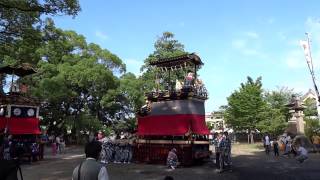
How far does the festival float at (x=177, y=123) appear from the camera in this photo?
70.7 feet

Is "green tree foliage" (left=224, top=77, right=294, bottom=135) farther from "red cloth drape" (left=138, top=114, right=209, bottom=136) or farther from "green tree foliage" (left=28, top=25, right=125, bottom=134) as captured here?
"red cloth drape" (left=138, top=114, right=209, bottom=136)

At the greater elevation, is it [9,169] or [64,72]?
[64,72]

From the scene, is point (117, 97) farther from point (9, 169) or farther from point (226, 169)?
point (9, 169)

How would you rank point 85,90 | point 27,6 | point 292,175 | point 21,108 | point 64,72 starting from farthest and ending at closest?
point 85,90 < point 64,72 < point 21,108 < point 27,6 < point 292,175

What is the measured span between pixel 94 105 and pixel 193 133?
27255 millimetres

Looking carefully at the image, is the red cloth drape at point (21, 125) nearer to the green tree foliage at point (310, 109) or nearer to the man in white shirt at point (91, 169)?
the man in white shirt at point (91, 169)

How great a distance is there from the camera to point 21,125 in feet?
83.3

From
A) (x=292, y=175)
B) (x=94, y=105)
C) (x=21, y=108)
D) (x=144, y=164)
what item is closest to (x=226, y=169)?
(x=292, y=175)

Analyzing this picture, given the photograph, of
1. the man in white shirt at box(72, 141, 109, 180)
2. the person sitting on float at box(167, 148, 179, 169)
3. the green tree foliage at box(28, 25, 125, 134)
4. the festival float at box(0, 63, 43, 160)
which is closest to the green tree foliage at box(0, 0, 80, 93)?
the festival float at box(0, 63, 43, 160)

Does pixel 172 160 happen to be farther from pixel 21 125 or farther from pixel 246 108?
pixel 246 108

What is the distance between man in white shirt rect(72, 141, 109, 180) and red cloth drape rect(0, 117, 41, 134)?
20.6m

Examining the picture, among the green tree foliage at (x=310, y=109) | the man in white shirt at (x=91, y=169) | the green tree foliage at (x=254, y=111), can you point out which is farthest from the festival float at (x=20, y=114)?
the green tree foliage at (x=310, y=109)

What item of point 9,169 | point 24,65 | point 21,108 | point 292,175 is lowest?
point 292,175

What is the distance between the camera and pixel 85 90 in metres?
45.7
